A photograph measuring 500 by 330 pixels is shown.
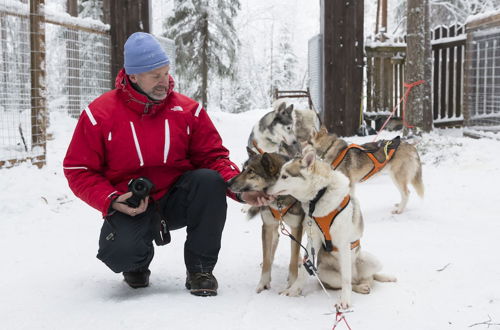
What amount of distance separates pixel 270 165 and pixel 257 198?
209 millimetres

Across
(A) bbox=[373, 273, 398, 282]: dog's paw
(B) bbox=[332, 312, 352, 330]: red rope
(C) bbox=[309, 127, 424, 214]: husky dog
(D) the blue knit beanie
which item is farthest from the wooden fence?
(B) bbox=[332, 312, 352, 330]: red rope

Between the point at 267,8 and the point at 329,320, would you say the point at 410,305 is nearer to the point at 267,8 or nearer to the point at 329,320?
the point at 329,320

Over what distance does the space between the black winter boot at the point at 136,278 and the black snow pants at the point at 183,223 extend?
1.8 inches

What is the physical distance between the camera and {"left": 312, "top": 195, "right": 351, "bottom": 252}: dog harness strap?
2625mm

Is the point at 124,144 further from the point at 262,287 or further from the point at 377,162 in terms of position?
the point at 377,162

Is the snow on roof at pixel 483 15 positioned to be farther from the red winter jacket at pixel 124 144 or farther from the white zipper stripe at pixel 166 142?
the white zipper stripe at pixel 166 142

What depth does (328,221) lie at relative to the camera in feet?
8.62

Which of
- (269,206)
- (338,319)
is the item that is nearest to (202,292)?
(269,206)

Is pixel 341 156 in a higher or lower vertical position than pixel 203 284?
higher

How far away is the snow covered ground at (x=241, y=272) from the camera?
91.1 inches

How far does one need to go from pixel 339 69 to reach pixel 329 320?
7568mm

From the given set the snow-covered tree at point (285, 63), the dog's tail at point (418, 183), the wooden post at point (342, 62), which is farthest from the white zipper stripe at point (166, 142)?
the snow-covered tree at point (285, 63)

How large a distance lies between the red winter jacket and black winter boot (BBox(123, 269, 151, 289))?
47 centimetres

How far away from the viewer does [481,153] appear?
638 cm
